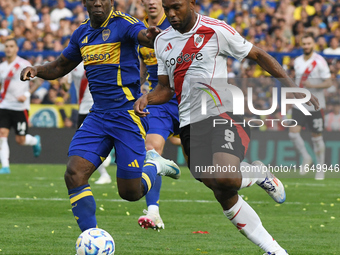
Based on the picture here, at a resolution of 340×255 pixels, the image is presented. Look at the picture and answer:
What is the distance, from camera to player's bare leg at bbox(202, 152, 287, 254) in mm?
4910

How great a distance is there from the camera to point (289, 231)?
6.79 meters

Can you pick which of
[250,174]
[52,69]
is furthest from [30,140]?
[250,174]

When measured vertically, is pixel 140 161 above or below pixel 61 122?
above

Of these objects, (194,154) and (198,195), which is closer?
(194,154)

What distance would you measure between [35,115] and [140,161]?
1029 cm

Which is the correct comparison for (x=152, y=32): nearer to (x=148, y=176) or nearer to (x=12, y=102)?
(x=148, y=176)

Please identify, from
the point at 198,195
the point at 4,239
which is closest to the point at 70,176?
the point at 4,239

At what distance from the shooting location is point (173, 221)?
7.44 metres

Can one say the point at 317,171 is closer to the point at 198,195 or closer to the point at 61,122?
the point at 198,195

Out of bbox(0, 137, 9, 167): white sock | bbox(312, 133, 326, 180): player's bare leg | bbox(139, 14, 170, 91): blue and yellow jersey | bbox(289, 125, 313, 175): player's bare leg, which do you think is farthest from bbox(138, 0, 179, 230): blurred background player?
bbox(0, 137, 9, 167): white sock

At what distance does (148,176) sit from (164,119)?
1.31 m

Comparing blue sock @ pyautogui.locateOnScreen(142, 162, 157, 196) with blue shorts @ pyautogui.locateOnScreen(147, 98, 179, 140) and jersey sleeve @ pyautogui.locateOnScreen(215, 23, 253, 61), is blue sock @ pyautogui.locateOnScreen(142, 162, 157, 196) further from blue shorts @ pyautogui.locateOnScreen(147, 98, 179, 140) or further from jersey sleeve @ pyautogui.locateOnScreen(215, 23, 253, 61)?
jersey sleeve @ pyautogui.locateOnScreen(215, 23, 253, 61)

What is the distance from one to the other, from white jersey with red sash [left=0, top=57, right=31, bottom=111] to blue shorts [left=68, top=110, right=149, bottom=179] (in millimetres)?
7760

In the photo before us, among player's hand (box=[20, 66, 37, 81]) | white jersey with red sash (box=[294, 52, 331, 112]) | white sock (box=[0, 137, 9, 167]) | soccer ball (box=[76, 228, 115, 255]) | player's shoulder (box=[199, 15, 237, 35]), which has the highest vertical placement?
player's shoulder (box=[199, 15, 237, 35])
